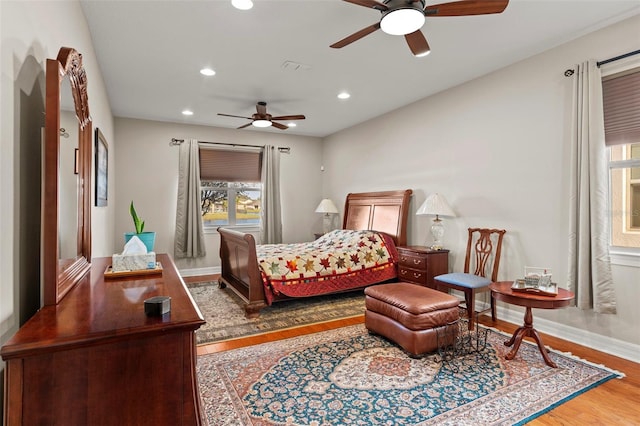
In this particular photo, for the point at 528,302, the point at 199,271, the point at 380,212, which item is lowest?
the point at 199,271

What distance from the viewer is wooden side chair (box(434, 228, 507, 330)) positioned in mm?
3252

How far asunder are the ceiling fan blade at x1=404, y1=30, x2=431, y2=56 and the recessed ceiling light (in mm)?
1147

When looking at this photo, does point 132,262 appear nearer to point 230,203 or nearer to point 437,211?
point 437,211

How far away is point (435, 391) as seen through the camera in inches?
86.0

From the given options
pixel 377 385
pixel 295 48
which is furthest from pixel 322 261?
pixel 295 48

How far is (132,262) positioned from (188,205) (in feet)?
13.3

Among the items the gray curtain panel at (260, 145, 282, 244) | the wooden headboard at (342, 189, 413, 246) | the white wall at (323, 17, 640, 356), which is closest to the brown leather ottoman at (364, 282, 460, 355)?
the white wall at (323, 17, 640, 356)

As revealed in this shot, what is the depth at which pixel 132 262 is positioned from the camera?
1.88 meters

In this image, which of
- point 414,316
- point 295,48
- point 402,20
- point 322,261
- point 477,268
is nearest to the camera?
point 402,20

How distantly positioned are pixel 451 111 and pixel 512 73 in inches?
31.6

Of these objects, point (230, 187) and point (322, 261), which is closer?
point (322, 261)

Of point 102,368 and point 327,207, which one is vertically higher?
point 327,207

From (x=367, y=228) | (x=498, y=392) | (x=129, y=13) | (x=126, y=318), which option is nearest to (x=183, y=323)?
(x=126, y=318)

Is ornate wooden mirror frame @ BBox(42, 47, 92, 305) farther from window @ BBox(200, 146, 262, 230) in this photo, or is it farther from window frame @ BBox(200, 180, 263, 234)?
window frame @ BBox(200, 180, 263, 234)
